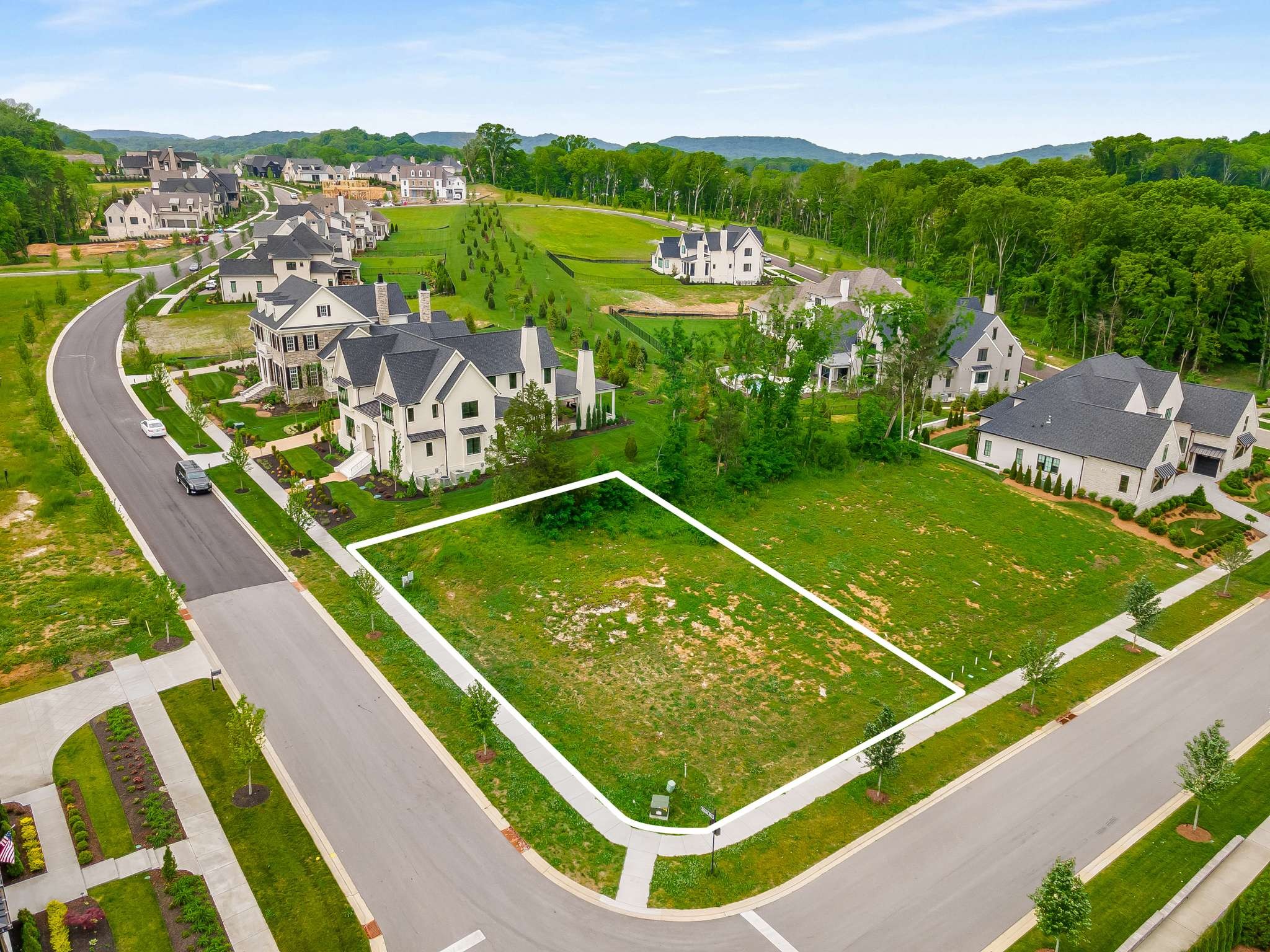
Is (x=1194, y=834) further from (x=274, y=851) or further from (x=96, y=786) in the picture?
(x=96, y=786)

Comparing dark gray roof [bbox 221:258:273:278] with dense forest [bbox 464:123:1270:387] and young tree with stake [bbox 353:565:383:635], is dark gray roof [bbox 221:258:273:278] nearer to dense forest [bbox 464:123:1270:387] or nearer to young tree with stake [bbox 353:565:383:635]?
young tree with stake [bbox 353:565:383:635]

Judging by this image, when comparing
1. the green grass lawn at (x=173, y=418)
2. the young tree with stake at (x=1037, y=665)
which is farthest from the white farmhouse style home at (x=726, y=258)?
the young tree with stake at (x=1037, y=665)

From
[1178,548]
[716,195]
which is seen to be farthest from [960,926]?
[716,195]

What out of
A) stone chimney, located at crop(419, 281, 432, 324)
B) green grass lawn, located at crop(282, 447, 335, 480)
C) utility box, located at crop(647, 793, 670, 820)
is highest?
stone chimney, located at crop(419, 281, 432, 324)

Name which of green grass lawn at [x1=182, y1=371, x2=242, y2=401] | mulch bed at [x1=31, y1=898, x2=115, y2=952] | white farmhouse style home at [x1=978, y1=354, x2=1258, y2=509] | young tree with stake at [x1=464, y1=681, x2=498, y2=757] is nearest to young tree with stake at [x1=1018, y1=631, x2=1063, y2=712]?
young tree with stake at [x1=464, y1=681, x2=498, y2=757]

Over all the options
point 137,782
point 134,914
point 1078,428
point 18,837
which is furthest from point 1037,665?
point 18,837

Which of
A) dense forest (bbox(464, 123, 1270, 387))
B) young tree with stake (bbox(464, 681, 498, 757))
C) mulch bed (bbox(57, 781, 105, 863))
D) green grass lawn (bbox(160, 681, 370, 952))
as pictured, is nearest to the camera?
green grass lawn (bbox(160, 681, 370, 952))
